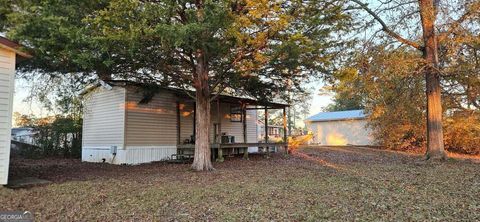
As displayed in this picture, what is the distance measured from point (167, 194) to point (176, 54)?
14.8ft

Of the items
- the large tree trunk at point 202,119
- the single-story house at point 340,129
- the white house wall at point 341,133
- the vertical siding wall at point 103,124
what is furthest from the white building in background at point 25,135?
the white house wall at point 341,133

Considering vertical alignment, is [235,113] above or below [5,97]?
above

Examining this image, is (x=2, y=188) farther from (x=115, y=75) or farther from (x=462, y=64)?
(x=462, y=64)

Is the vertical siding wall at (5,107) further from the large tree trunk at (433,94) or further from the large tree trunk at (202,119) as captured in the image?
the large tree trunk at (433,94)

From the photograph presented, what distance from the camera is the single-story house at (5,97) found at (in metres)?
7.43

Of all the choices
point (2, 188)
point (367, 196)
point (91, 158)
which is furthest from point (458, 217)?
point (91, 158)

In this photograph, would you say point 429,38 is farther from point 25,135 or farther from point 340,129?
point 25,135

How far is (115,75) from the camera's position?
36.9 feet

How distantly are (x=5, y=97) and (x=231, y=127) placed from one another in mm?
12385

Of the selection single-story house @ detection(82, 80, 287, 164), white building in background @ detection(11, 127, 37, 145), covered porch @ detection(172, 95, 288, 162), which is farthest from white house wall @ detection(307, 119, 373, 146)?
white building in background @ detection(11, 127, 37, 145)

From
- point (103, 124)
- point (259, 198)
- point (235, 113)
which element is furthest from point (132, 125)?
point (259, 198)

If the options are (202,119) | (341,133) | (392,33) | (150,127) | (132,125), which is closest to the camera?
(202,119)

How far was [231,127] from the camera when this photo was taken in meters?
19.0

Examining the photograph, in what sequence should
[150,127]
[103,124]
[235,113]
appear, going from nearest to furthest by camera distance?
[150,127], [103,124], [235,113]
